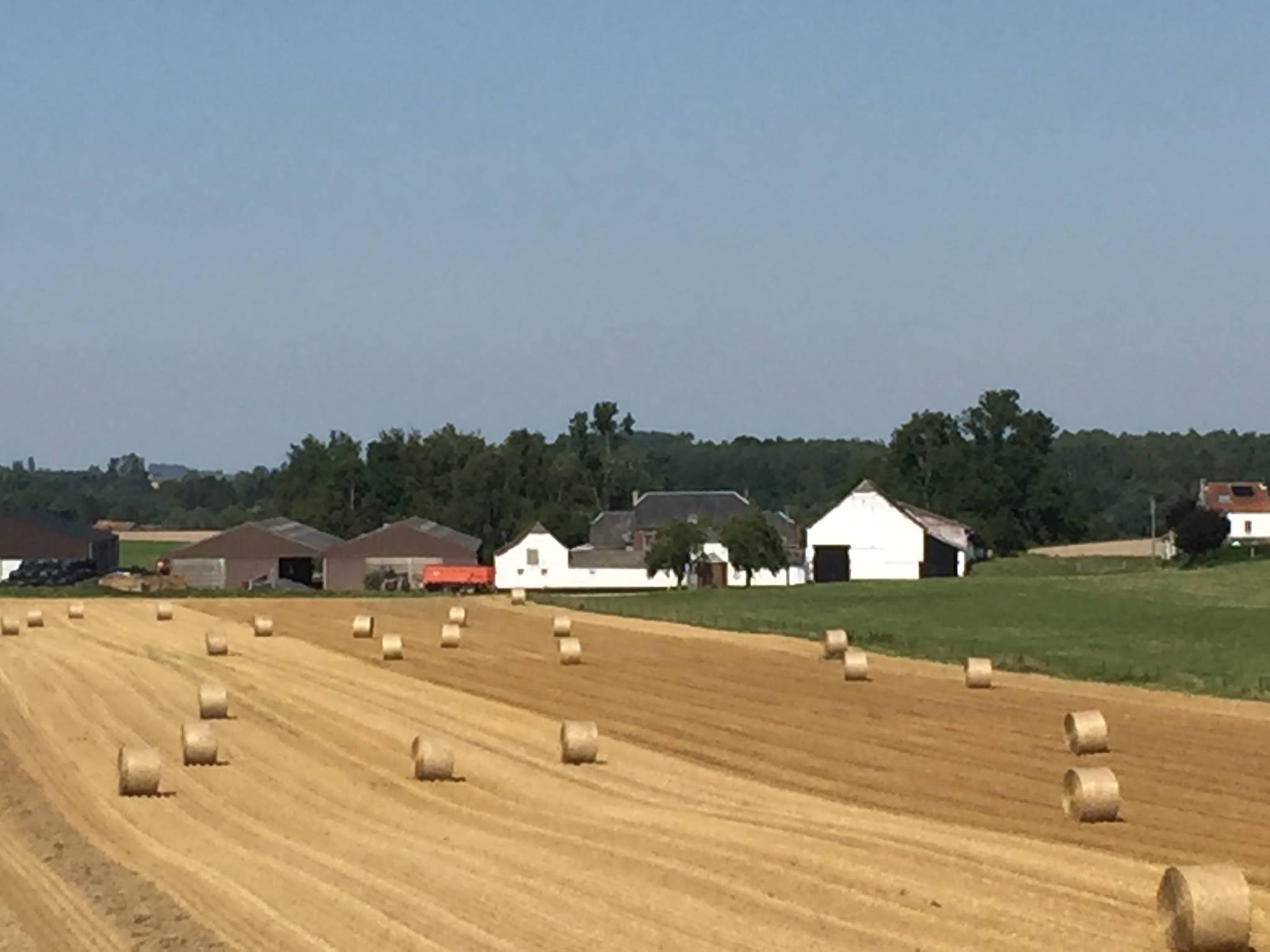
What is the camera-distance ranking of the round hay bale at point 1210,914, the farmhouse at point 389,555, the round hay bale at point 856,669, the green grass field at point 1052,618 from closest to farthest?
the round hay bale at point 1210,914 → the round hay bale at point 856,669 → the green grass field at point 1052,618 → the farmhouse at point 389,555

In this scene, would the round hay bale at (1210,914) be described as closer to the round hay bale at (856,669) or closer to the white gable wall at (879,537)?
the round hay bale at (856,669)

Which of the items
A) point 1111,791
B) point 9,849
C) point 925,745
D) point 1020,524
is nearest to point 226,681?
point 925,745

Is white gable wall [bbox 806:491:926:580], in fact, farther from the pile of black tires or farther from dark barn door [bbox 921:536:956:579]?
the pile of black tires

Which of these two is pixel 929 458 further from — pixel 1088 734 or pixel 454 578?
pixel 1088 734

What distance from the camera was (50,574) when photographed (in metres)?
104

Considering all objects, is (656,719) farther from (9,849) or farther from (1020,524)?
(1020,524)

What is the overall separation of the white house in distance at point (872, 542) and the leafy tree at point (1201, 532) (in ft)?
46.0

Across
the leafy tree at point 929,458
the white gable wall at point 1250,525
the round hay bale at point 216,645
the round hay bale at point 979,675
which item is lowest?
the round hay bale at point 979,675

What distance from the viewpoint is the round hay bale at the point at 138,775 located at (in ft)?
71.4

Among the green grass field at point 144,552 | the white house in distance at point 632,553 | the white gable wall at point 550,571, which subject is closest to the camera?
the white house in distance at point 632,553

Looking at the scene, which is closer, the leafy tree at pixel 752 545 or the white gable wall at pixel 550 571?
the leafy tree at pixel 752 545

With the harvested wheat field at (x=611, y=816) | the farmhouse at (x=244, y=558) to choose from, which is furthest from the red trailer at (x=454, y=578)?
the harvested wheat field at (x=611, y=816)

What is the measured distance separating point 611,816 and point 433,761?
3.16 meters

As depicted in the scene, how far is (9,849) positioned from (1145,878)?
9.49 m
